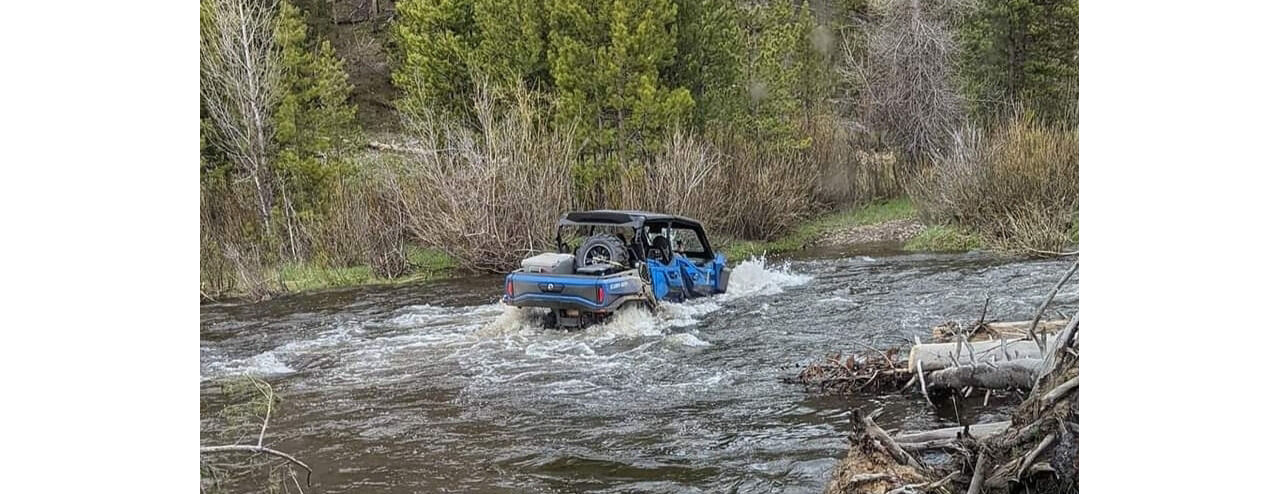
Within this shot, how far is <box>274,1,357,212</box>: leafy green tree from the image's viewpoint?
496 centimetres

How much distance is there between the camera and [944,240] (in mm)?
4758

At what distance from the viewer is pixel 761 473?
386 cm

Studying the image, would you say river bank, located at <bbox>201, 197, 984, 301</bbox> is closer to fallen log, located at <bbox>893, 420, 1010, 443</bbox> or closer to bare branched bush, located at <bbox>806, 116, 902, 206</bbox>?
bare branched bush, located at <bbox>806, 116, 902, 206</bbox>

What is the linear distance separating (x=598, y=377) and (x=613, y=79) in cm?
177

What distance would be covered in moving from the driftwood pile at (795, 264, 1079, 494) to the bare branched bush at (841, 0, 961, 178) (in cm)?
95

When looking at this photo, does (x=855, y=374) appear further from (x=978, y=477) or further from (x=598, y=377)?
(x=598, y=377)

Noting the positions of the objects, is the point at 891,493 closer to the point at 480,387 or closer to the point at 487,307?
the point at 480,387

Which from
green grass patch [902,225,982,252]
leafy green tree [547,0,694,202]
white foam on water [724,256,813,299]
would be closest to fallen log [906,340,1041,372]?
green grass patch [902,225,982,252]

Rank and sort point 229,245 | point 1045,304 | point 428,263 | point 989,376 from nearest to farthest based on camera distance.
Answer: point 1045,304
point 989,376
point 229,245
point 428,263

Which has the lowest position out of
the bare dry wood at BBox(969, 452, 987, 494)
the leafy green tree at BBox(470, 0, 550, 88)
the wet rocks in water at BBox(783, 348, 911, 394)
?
Answer: the bare dry wood at BBox(969, 452, 987, 494)

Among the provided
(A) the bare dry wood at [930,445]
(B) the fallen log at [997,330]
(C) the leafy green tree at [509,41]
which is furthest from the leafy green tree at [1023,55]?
(C) the leafy green tree at [509,41]

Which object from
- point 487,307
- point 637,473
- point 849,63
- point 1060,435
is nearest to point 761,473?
point 637,473

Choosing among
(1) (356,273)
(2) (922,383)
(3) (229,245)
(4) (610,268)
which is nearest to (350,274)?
(1) (356,273)

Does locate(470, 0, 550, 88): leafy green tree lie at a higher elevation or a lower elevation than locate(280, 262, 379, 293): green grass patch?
higher
